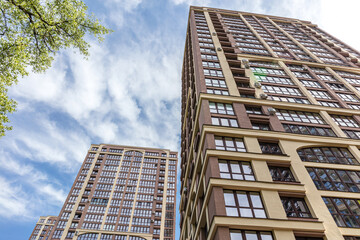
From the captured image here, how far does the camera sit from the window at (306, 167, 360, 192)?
65.1 ft

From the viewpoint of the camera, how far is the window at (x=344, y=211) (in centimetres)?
1700

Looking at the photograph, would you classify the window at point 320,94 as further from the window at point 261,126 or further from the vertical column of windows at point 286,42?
the window at point 261,126

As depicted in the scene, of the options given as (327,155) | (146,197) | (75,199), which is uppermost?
(146,197)

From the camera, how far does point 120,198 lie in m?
87.7

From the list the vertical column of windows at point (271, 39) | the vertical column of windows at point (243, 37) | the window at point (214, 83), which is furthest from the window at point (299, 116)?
the vertical column of windows at point (271, 39)

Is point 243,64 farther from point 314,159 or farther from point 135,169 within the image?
point 135,169

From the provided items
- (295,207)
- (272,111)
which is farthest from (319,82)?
(295,207)

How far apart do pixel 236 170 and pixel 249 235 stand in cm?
590

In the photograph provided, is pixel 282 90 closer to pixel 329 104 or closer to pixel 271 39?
pixel 329 104

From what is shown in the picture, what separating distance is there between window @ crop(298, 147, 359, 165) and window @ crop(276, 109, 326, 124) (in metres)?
4.72

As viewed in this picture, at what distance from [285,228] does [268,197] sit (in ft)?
8.73

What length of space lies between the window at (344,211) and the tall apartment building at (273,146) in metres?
0.08

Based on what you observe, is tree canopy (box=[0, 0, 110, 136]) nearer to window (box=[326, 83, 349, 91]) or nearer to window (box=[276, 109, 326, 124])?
window (box=[276, 109, 326, 124])

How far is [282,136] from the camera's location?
23.7 metres
